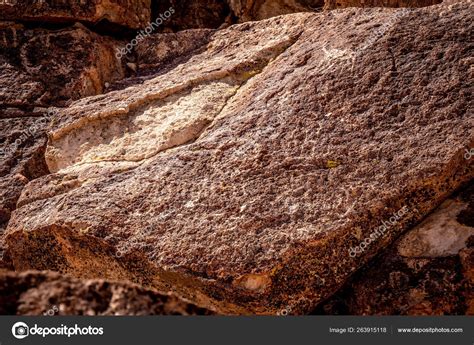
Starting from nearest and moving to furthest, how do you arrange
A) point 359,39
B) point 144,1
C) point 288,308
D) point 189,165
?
1. point 288,308
2. point 189,165
3. point 359,39
4. point 144,1

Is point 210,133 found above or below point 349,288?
above

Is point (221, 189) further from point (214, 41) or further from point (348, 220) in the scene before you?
point (214, 41)

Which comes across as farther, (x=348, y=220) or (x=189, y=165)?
(x=189, y=165)

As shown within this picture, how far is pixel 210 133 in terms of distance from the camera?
4426 millimetres

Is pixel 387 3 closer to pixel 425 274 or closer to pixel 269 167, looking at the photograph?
pixel 269 167

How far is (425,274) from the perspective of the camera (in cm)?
364

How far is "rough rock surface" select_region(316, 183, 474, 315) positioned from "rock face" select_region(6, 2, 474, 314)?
0.07m

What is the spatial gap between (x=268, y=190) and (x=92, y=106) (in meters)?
1.82

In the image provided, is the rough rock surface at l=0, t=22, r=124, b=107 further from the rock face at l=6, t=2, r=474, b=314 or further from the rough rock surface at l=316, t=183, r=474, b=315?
the rough rock surface at l=316, t=183, r=474, b=315

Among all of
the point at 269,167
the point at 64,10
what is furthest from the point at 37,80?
the point at 269,167

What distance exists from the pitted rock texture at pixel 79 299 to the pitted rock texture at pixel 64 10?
3.64m

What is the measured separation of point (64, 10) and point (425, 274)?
3.82 m

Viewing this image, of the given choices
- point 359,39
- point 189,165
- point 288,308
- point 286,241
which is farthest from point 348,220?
point 359,39

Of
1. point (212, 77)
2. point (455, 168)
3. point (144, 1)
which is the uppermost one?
point (144, 1)
